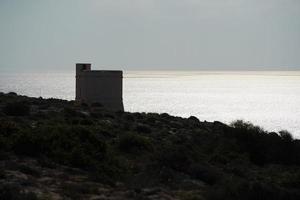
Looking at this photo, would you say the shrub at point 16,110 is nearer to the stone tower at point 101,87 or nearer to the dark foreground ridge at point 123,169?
the dark foreground ridge at point 123,169

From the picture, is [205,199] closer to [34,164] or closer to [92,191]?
[92,191]

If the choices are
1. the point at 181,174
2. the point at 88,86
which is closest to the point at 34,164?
the point at 181,174

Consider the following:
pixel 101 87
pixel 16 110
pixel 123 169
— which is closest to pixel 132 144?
pixel 123 169

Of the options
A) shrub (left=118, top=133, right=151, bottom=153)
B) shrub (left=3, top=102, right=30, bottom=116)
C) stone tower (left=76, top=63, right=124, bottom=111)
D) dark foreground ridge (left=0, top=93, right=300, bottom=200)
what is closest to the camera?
dark foreground ridge (left=0, top=93, right=300, bottom=200)

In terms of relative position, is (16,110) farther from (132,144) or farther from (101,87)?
→ (101,87)

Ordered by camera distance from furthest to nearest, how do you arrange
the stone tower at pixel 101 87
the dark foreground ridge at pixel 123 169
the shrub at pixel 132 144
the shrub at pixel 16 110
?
1. the stone tower at pixel 101 87
2. the shrub at pixel 16 110
3. the shrub at pixel 132 144
4. the dark foreground ridge at pixel 123 169

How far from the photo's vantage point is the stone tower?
50.6 meters

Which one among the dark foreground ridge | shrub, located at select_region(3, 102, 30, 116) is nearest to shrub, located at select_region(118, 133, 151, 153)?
the dark foreground ridge

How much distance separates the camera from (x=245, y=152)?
2717cm

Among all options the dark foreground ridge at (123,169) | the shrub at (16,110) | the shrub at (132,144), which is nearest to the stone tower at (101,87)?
the shrub at (16,110)

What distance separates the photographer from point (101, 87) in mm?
50688

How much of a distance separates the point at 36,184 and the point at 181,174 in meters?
6.06

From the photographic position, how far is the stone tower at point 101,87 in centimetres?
5056

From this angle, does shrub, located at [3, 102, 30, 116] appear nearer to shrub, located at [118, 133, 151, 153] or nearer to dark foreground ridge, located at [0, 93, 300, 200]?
dark foreground ridge, located at [0, 93, 300, 200]
